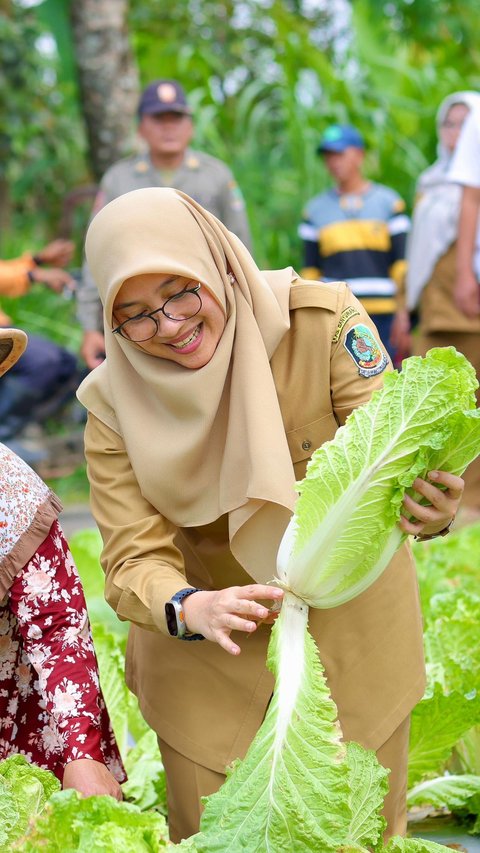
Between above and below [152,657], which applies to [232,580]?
above

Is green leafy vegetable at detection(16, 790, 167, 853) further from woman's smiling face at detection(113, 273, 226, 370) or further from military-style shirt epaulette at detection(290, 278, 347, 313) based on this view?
military-style shirt epaulette at detection(290, 278, 347, 313)

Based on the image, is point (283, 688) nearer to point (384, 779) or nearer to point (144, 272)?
point (384, 779)

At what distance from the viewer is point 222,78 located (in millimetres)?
9750

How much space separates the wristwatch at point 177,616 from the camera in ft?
7.17

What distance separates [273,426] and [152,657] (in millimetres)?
668

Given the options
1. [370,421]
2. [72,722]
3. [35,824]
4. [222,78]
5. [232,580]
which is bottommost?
[35,824]

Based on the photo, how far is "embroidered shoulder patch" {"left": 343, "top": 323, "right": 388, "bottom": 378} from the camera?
2.41 metres

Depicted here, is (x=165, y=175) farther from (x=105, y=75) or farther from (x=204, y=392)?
(x=204, y=392)

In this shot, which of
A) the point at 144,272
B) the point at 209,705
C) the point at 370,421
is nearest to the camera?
the point at 370,421


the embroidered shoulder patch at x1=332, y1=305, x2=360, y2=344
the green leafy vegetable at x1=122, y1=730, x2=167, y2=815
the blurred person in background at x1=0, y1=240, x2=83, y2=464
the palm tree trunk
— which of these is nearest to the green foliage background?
the palm tree trunk

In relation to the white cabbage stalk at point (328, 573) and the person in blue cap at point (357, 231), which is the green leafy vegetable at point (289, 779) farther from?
the person in blue cap at point (357, 231)

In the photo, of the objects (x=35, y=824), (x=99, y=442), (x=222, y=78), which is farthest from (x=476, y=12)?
(x=35, y=824)

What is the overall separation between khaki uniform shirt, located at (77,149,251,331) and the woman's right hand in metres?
3.55

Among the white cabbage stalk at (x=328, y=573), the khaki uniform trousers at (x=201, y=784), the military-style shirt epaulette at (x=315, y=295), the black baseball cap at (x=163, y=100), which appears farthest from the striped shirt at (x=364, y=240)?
the white cabbage stalk at (x=328, y=573)
